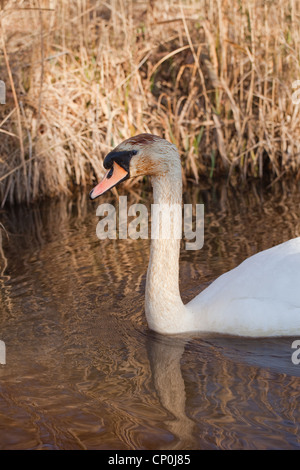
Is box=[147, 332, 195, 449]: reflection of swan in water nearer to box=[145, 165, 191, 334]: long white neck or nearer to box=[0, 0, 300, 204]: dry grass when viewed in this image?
box=[145, 165, 191, 334]: long white neck

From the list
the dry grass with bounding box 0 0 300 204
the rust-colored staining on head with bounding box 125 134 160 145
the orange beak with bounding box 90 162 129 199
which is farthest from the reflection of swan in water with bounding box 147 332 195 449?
the dry grass with bounding box 0 0 300 204

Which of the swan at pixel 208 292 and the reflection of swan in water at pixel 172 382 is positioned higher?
the swan at pixel 208 292

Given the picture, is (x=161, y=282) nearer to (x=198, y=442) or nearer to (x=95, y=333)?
(x=95, y=333)

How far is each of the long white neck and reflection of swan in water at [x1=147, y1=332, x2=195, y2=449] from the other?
0.10m

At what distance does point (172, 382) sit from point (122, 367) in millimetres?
327

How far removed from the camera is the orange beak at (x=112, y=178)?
3955 millimetres

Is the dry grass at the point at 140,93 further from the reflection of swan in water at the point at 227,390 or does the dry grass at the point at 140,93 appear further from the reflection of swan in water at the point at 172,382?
the reflection of swan in water at the point at 227,390

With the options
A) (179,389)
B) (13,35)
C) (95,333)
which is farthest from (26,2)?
(179,389)

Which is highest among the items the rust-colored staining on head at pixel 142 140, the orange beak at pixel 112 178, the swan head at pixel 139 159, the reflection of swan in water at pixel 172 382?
the rust-colored staining on head at pixel 142 140

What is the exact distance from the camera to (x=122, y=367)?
3922 millimetres

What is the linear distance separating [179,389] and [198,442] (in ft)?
1.92

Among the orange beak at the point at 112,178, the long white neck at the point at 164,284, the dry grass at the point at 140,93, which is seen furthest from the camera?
the dry grass at the point at 140,93

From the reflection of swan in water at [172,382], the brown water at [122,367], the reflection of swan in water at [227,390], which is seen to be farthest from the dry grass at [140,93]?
the reflection of swan in water at [227,390]

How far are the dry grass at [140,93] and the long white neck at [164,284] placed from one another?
3.83m
